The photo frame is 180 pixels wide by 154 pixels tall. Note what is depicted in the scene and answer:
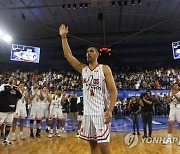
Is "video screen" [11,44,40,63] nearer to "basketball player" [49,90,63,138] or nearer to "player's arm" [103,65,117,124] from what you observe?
"basketball player" [49,90,63,138]

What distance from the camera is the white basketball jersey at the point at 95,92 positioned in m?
3.25

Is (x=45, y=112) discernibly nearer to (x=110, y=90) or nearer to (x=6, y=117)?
(x=6, y=117)

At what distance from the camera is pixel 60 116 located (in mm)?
9602

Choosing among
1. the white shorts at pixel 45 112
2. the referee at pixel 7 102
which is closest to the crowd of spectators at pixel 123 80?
the white shorts at pixel 45 112

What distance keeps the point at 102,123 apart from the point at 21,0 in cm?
1387

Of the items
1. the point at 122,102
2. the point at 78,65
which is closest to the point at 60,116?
the point at 78,65

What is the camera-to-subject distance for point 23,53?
20.5 m

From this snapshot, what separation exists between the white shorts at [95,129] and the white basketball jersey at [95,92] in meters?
0.09

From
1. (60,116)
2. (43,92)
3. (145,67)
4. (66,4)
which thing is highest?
(66,4)

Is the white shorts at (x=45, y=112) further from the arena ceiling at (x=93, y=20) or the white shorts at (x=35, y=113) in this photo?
the arena ceiling at (x=93, y=20)

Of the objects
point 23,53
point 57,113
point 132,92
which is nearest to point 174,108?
point 57,113

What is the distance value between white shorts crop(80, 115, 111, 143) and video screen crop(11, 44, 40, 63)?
1806cm

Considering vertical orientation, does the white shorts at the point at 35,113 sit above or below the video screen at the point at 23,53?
below

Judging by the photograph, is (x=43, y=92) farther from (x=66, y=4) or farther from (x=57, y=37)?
(x=57, y=37)
